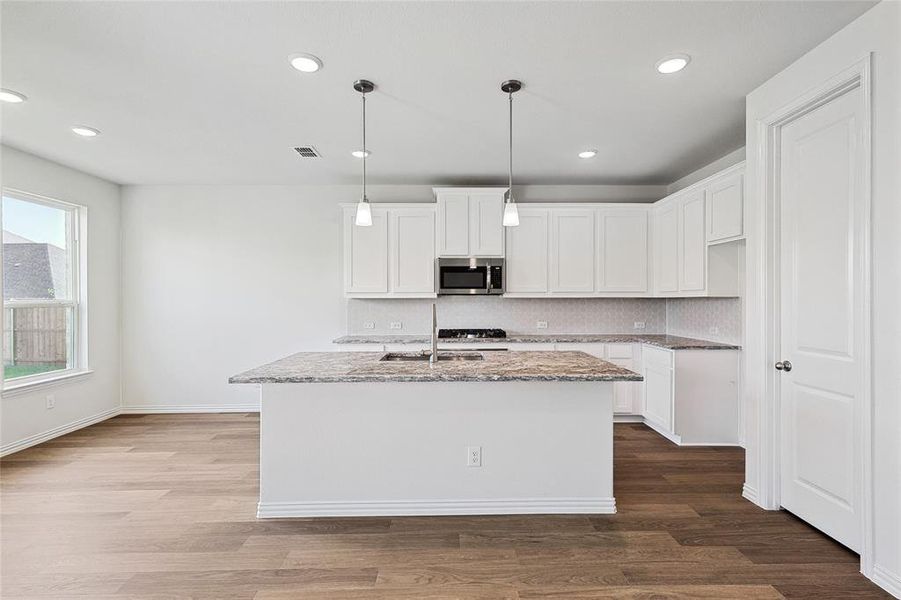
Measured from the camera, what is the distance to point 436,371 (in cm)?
249

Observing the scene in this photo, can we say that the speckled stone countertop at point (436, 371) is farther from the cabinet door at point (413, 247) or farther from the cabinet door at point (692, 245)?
the cabinet door at point (413, 247)

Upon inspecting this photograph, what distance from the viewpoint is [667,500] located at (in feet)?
9.23

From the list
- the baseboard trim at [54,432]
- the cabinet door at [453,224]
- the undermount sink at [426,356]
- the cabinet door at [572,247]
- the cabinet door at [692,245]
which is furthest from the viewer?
the cabinet door at [572,247]

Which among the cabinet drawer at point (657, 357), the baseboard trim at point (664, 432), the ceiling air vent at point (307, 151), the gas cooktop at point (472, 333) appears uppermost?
the ceiling air vent at point (307, 151)

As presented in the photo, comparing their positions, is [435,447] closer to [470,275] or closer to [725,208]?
[470,275]

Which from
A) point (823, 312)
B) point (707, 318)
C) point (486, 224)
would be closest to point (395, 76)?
point (486, 224)

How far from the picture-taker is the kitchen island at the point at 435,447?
2619 millimetres

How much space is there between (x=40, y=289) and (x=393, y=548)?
4.31m

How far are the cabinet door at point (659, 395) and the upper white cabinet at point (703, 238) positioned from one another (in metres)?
0.77

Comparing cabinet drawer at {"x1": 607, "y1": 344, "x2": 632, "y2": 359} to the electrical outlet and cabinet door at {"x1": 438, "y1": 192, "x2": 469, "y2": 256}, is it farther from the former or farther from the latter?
the electrical outlet

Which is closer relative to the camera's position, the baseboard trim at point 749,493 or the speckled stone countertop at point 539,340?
the baseboard trim at point 749,493

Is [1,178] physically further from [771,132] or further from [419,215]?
[771,132]

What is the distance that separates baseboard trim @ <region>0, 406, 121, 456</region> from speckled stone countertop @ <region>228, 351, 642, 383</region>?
9.56 ft

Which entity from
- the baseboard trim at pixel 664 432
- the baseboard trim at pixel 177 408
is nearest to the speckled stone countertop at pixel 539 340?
the baseboard trim at pixel 664 432
